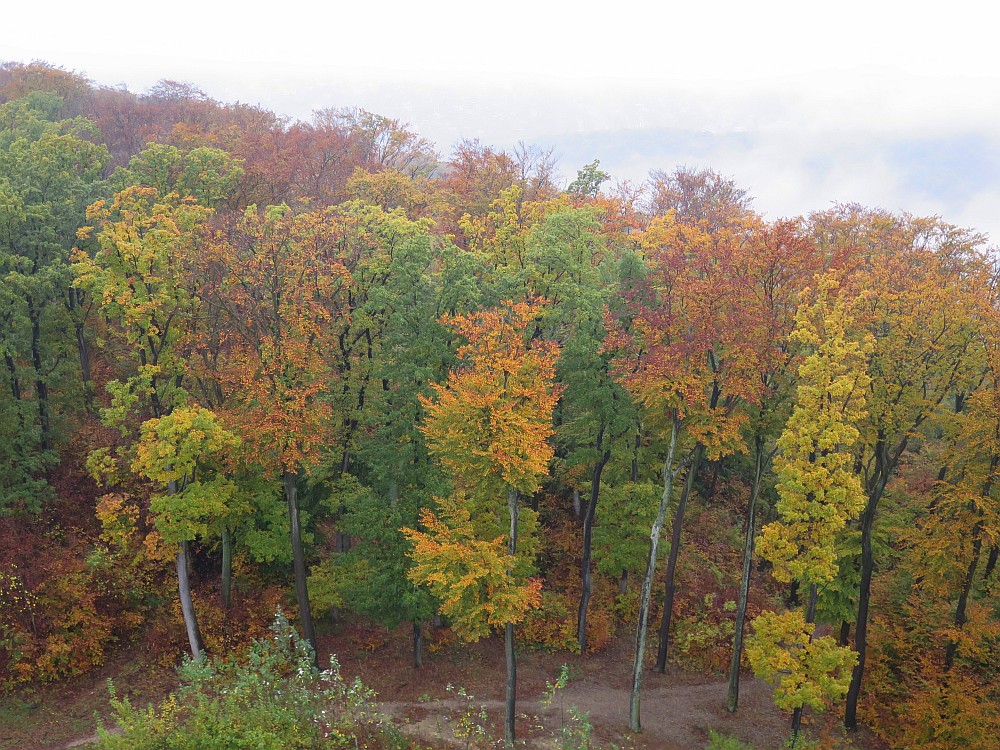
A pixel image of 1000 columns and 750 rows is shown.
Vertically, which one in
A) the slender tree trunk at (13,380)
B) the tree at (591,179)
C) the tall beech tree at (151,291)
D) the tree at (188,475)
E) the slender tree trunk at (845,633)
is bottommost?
the slender tree trunk at (845,633)

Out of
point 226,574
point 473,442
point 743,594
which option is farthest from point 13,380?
point 743,594

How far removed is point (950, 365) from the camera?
1758 cm

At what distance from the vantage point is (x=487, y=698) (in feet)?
67.3

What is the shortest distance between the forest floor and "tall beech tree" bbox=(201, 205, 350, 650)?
4578 millimetres

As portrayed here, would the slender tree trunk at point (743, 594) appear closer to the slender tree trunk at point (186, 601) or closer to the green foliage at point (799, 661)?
the green foliage at point (799, 661)

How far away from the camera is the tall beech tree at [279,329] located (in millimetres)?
18312

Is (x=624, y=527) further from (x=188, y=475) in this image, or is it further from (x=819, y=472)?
(x=188, y=475)

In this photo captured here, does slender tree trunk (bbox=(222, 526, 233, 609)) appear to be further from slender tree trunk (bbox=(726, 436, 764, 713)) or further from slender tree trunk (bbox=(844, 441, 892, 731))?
slender tree trunk (bbox=(844, 441, 892, 731))

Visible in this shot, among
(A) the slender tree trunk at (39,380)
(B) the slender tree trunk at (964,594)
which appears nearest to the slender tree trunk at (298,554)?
(A) the slender tree trunk at (39,380)

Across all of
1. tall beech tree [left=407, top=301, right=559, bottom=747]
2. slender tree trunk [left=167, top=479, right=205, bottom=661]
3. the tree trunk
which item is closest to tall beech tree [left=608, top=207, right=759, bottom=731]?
tall beech tree [left=407, top=301, right=559, bottom=747]

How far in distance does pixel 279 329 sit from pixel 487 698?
1326 cm

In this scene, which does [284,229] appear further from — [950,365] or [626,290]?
[950,365]

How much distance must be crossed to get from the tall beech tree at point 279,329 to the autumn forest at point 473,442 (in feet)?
0.38

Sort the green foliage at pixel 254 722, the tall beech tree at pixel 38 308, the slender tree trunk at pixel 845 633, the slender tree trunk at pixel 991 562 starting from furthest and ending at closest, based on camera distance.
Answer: the tall beech tree at pixel 38 308
the slender tree trunk at pixel 845 633
the slender tree trunk at pixel 991 562
the green foliage at pixel 254 722
